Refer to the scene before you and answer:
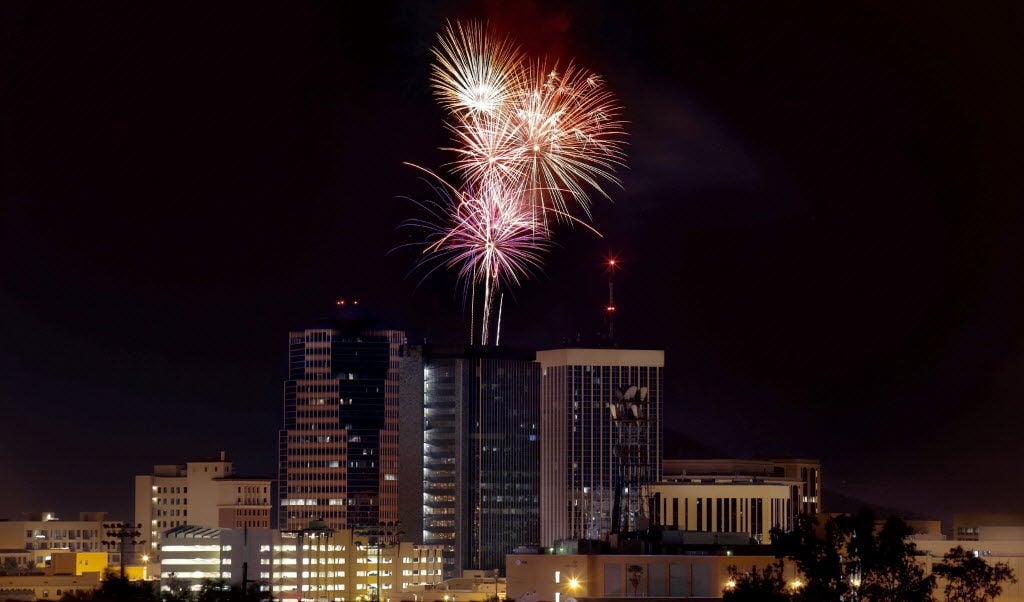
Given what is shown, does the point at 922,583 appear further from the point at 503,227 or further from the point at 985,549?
the point at 985,549

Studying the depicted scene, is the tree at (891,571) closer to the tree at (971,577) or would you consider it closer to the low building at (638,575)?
the tree at (971,577)

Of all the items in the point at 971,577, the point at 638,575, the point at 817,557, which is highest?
the point at 817,557

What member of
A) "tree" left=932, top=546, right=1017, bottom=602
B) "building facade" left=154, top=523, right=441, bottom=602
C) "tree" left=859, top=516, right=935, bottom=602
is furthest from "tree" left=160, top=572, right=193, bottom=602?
"tree" left=932, top=546, right=1017, bottom=602

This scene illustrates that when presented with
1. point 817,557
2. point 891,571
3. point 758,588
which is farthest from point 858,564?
point 758,588

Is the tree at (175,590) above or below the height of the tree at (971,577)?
below

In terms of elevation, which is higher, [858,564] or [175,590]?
[858,564]

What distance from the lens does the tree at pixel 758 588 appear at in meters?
123

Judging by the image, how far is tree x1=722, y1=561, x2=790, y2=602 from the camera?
123375 millimetres

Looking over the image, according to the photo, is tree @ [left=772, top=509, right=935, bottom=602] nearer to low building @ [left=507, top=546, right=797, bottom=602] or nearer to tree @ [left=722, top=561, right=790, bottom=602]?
tree @ [left=722, top=561, right=790, bottom=602]

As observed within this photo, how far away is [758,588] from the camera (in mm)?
124812

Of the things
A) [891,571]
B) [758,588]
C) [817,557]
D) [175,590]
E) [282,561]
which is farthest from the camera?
[282,561]

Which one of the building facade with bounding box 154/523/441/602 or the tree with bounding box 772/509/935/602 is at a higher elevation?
the tree with bounding box 772/509/935/602

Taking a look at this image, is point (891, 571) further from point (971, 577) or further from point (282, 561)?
point (282, 561)

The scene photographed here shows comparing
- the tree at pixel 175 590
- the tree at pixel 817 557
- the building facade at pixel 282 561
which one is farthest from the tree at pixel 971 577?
the building facade at pixel 282 561
